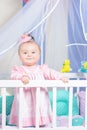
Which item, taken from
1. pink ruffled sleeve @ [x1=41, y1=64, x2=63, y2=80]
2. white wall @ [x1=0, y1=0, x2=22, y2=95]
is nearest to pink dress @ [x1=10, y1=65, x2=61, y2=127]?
pink ruffled sleeve @ [x1=41, y1=64, x2=63, y2=80]

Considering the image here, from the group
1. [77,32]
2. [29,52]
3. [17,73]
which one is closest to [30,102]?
[17,73]

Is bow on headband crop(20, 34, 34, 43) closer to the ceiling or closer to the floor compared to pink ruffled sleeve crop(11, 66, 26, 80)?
closer to the ceiling

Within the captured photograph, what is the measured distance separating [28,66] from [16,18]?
0.89 ft

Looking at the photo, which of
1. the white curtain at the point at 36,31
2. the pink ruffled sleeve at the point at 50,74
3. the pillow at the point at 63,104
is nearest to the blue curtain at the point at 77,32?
the white curtain at the point at 36,31

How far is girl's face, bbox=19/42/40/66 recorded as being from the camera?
1.54 m

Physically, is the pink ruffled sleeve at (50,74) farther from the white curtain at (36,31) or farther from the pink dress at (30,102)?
the white curtain at (36,31)

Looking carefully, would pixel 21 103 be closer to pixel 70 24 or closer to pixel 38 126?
pixel 38 126

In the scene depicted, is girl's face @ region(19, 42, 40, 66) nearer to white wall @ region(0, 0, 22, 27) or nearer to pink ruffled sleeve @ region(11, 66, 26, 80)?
pink ruffled sleeve @ region(11, 66, 26, 80)

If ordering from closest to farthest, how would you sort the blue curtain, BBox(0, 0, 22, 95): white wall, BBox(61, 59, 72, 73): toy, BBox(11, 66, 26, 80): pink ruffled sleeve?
BBox(11, 66, 26, 80): pink ruffled sleeve → the blue curtain → BBox(61, 59, 72, 73): toy → BBox(0, 0, 22, 95): white wall

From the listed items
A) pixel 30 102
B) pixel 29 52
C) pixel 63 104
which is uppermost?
pixel 29 52

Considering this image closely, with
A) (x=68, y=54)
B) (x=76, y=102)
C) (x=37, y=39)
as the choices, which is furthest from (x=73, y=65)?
(x=37, y=39)

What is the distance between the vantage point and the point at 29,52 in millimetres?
1546

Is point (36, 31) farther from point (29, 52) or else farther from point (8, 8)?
point (8, 8)

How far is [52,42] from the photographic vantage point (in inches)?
72.1
